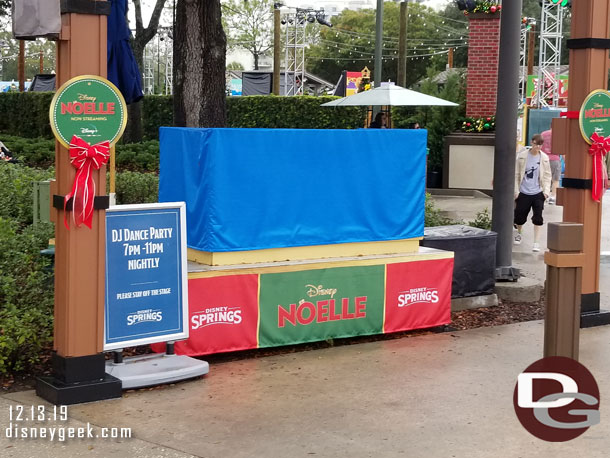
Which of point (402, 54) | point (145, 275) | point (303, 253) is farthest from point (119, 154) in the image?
point (402, 54)

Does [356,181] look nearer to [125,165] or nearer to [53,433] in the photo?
[53,433]

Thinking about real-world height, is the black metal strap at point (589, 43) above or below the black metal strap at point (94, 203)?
above

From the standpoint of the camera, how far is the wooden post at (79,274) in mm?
6121

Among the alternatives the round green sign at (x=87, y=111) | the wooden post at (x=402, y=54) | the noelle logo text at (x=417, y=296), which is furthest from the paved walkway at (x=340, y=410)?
the wooden post at (x=402, y=54)

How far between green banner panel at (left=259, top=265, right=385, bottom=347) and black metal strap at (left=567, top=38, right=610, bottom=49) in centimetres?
277

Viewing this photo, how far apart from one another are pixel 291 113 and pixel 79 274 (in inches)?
1029

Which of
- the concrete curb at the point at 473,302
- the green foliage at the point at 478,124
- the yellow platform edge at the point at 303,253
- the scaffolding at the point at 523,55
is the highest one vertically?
the scaffolding at the point at 523,55

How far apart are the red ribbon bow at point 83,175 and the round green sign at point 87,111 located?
50 millimetres

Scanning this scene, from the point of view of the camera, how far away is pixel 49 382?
247 inches

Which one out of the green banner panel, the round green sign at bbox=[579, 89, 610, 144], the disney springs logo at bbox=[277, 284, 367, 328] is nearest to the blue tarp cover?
the green banner panel

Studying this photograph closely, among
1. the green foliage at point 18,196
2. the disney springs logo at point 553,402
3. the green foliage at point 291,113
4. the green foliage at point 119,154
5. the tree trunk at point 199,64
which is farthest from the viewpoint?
the green foliage at point 291,113

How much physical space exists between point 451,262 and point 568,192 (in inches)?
52.7

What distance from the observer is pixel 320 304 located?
7855mm

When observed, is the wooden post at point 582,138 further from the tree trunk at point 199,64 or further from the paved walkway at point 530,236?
the tree trunk at point 199,64
